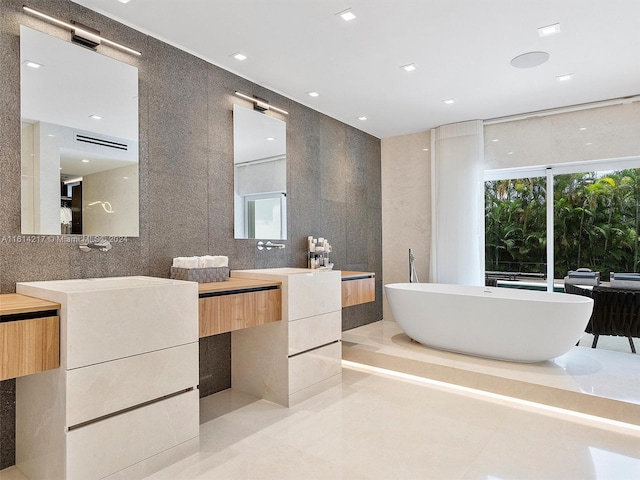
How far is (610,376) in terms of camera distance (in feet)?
10.1

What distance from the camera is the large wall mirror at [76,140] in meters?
2.17

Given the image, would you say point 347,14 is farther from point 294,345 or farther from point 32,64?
point 294,345

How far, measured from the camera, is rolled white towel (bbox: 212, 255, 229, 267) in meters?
2.86

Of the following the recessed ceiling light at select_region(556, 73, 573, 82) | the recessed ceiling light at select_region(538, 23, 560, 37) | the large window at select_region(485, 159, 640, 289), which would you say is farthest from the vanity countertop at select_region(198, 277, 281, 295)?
the large window at select_region(485, 159, 640, 289)

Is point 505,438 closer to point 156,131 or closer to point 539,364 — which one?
point 539,364

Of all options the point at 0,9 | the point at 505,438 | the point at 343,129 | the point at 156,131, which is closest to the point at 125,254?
the point at 156,131

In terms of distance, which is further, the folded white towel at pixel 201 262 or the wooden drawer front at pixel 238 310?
the folded white towel at pixel 201 262

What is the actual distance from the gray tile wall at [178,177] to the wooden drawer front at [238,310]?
0.58 m

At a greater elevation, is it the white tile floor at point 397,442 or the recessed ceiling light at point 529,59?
the recessed ceiling light at point 529,59

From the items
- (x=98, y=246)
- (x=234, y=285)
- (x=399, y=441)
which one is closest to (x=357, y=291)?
(x=234, y=285)

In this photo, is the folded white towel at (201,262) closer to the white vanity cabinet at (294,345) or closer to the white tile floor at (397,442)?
the white vanity cabinet at (294,345)

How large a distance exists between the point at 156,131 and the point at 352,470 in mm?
2367

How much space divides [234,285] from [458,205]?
302 centimetres

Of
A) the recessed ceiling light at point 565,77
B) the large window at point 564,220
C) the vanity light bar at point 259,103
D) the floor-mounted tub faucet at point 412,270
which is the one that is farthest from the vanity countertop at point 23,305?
the large window at point 564,220
